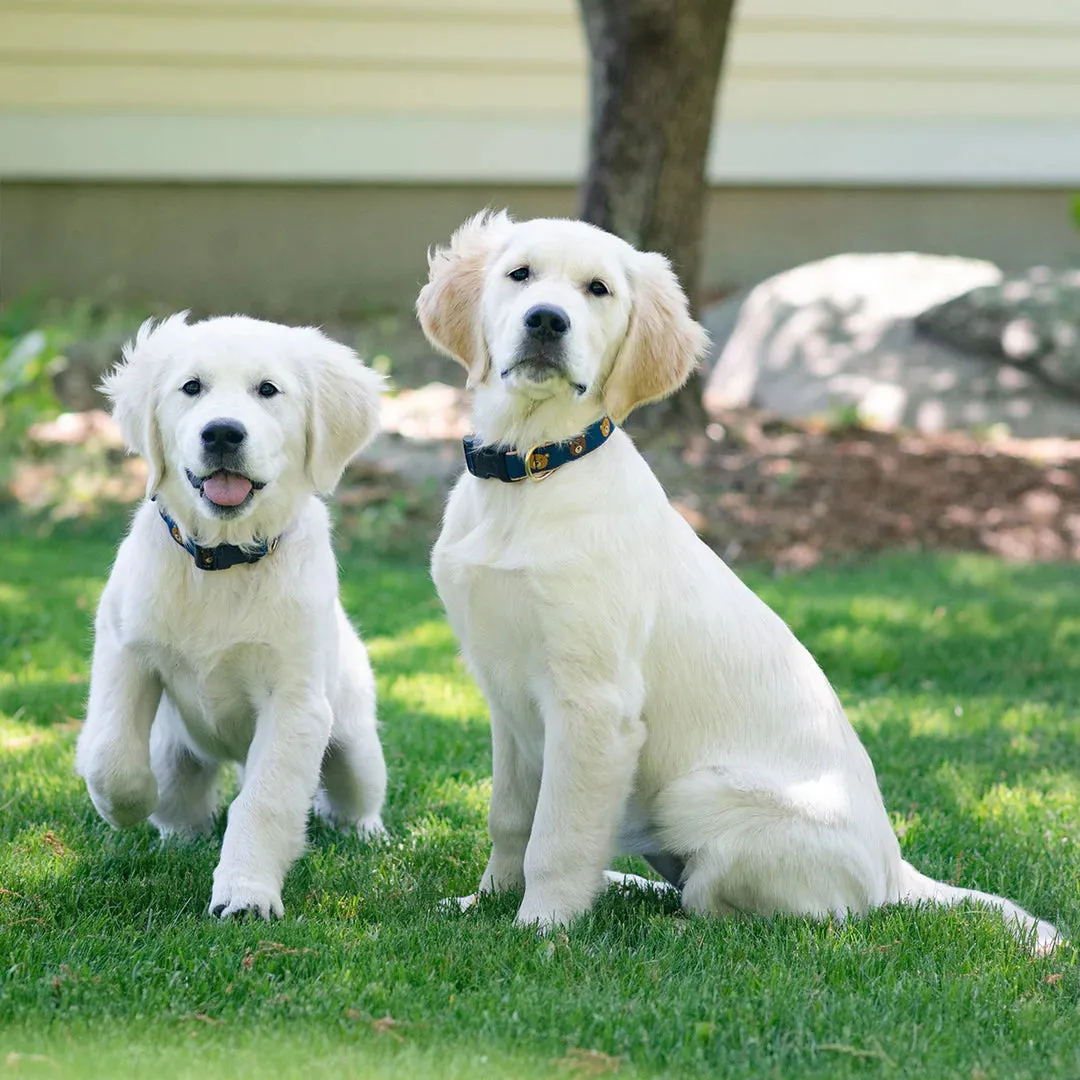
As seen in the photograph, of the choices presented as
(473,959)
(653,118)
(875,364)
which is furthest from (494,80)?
(473,959)

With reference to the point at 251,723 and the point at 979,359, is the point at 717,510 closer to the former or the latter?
the point at 979,359

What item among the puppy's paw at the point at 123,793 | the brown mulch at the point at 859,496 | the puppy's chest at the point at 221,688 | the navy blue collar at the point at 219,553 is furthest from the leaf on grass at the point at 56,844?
the brown mulch at the point at 859,496

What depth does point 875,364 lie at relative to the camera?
1055cm

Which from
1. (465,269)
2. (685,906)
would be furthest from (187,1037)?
(465,269)

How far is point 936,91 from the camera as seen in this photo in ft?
40.8

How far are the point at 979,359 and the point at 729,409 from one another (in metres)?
1.85

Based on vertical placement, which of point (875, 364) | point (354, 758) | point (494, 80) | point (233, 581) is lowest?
point (875, 364)

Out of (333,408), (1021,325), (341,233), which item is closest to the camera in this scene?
(333,408)

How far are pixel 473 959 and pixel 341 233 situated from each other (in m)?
9.75

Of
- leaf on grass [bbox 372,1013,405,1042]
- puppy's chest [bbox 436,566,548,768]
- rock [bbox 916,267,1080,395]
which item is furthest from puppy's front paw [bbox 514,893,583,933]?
rock [bbox 916,267,1080,395]

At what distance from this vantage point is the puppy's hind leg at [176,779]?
4.18 m

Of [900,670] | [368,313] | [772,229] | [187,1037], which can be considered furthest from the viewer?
[772,229]

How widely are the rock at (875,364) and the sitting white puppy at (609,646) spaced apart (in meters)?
6.68

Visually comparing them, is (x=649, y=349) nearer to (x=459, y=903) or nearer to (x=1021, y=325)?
(x=459, y=903)
